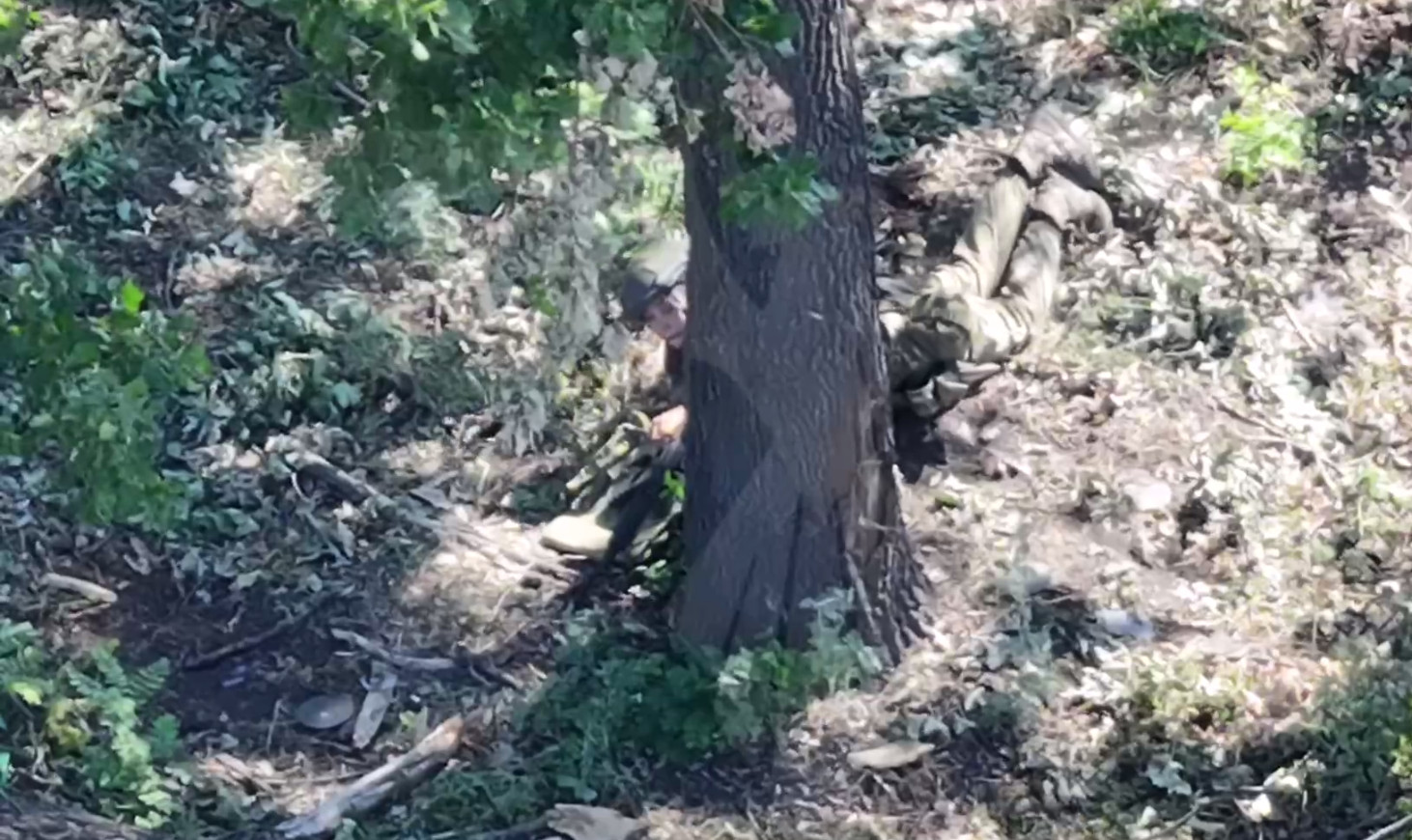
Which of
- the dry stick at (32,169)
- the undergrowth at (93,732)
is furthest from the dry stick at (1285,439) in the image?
the dry stick at (32,169)

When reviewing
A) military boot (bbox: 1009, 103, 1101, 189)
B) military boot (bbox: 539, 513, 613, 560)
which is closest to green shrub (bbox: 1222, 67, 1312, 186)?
military boot (bbox: 1009, 103, 1101, 189)

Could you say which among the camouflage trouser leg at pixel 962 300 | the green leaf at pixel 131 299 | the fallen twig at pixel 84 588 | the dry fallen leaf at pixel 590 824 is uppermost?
the green leaf at pixel 131 299

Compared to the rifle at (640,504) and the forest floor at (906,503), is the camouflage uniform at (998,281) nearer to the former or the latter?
the forest floor at (906,503)

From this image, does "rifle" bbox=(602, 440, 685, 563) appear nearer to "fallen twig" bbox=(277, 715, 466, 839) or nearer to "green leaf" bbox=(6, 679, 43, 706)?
"fallen twig" bbox=(277, 715, 466, 839)

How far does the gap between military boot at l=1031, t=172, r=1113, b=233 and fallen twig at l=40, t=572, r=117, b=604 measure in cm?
343

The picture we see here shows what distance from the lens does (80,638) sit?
5695 mm

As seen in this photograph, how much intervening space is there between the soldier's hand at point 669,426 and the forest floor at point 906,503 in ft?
1.41

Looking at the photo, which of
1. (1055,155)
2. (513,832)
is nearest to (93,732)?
(513,832)

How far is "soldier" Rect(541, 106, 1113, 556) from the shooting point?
19.3 feet

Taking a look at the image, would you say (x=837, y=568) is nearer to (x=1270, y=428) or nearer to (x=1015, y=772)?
(x=1015, y=772)

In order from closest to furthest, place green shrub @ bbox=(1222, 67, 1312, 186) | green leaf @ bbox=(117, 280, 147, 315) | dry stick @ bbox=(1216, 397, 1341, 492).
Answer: green leaf @ bbox=(117, 280, 147, 315), dry stick @ bbox=(1216, 397, 1341, 492), green shrub @ bbox=(1222, 67, 1312, 186)

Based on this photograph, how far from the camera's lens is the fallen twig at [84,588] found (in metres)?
5.89

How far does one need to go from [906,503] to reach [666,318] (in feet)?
3.04

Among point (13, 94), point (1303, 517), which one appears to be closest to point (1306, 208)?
point (1303, 517)
